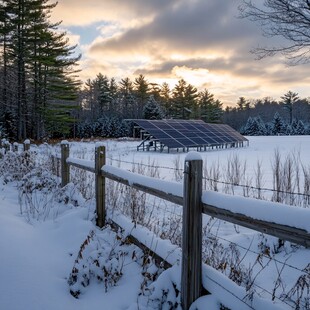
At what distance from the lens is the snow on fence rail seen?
1.49 meters

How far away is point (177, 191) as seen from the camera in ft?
7.94

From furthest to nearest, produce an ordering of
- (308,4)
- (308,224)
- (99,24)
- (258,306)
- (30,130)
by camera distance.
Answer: (30,130), (99,24), (308,4), (258,306), (308,224)

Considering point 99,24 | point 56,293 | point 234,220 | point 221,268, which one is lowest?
point 56,293

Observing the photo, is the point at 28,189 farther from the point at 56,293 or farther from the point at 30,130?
the point at 30,130

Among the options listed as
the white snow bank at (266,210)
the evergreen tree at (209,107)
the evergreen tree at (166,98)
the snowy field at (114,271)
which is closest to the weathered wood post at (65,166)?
the snowy field at (114,271)

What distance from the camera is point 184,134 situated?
21.8m

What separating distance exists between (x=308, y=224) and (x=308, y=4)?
37.1 feet

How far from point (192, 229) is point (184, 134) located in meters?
19.8

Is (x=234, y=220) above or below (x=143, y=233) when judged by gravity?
above

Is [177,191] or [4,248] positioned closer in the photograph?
[177,191]

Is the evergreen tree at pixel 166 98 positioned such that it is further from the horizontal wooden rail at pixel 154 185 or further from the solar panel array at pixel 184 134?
the horizontal wooden rail at pixel 154 185

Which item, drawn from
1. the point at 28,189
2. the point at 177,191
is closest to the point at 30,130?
the point at 28,189

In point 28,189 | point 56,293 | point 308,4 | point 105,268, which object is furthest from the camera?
point 308,4

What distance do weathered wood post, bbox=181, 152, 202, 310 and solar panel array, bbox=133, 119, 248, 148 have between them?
52.8 ft
